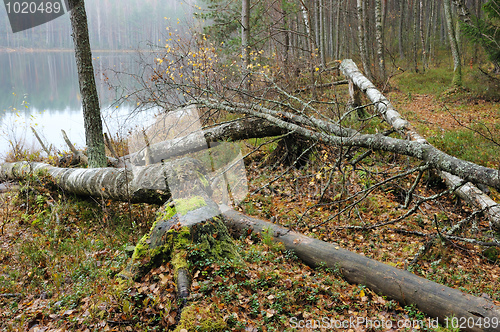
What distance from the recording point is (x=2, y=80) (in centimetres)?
3073

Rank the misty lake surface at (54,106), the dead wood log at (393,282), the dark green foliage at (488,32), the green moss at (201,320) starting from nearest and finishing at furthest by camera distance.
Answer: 1. the green moss at (201,320)
2. the dead wood log at (393,282)
3. the dark green foliage at (488,32)
4. the misty lake surface at (54,106)

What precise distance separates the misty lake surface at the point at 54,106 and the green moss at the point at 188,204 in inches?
162

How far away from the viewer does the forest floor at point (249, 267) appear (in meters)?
3.06

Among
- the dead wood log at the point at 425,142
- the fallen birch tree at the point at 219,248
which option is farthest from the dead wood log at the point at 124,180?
the dead wood log at the point at 425,142

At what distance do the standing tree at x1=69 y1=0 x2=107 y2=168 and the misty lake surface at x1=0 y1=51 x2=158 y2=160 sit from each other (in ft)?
1.13

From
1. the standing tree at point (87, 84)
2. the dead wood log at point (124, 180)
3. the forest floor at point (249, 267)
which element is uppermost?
the standing tree at point (87, 84)

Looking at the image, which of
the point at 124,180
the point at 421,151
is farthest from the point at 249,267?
the point at 124,180

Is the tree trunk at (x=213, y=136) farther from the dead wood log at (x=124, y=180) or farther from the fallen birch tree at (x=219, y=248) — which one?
the fallen birch tree at (x=219, y=248)

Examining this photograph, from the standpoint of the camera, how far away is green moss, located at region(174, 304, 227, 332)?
267 cm

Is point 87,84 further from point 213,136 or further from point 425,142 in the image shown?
point 425,142

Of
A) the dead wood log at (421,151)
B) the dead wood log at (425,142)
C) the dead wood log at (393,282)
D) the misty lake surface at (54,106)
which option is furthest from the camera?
the misty lake surface at (54,106)

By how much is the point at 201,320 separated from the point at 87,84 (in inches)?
267

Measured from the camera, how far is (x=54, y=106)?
24250 millimetres

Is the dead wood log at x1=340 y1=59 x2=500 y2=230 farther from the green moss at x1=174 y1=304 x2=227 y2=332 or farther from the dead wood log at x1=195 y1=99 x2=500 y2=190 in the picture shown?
the green moss at x1=174 y1=304 x2=227 y2=332
